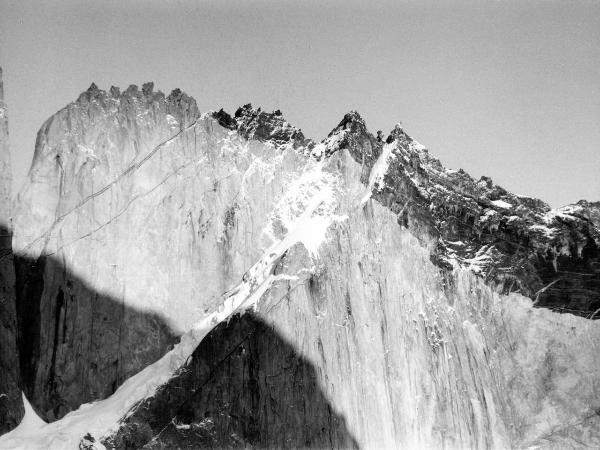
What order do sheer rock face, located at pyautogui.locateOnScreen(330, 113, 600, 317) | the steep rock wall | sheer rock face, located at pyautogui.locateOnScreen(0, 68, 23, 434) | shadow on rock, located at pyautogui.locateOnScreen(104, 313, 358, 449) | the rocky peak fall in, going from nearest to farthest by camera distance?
shadow on rock, located at pyautogui.locateOnScreen(104, 313, 358, 449), the steep rock wall, sheer rock face, located at pyautogui.locateOnScreen(0, 68, 23, 434), sheer rock face, located at pyautogui.locateOnScreen(330, 113, 600, 317), the rocky peak

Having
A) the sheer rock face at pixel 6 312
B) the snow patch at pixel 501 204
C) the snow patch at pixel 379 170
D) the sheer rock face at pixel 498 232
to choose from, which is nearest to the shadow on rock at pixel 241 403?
the sheer rock face at pixel 6 312

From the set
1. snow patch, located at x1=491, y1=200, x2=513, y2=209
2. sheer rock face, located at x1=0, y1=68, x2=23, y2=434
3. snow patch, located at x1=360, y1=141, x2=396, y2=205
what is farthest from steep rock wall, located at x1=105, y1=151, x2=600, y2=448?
sheer rock face, located at x1=0, y1=68, x2=23, y2=434

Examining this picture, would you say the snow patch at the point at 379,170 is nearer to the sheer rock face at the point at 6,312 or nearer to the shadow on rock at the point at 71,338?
the shadow on rock at the point at 71,338

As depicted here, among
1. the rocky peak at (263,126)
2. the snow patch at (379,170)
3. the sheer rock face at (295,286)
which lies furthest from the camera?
the rocky peak at (263,126)

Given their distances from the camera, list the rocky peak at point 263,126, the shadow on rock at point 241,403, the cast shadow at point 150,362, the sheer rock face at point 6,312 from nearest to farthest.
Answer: the shadow on rock at point 241,403, the cast shadow at point 150,362, the sheer rock face at point 6,312, the rocky peak at point 263,126

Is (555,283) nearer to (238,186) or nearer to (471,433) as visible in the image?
(471,433)

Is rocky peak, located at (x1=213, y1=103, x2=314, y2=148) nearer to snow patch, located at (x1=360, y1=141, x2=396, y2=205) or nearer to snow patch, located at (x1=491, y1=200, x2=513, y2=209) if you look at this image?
snow patch, located at (x1=360, y1=141, x2=396, y2=205)

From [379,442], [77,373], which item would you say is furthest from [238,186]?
[379,442]
